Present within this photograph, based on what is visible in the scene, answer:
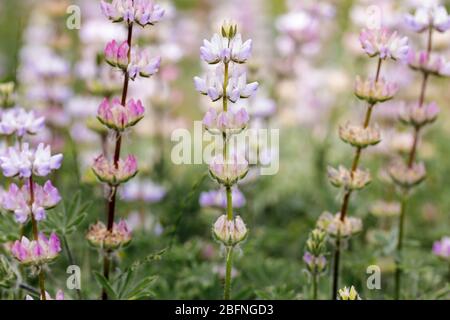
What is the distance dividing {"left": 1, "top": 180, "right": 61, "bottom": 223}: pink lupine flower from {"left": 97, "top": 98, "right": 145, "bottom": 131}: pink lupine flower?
0.19m

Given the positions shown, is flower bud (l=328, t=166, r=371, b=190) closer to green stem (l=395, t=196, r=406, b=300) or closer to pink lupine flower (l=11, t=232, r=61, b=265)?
green stem (l=395, t=196, r=406, b=300)

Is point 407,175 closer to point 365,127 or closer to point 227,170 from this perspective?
point 365,127

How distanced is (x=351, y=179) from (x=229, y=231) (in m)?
0.39

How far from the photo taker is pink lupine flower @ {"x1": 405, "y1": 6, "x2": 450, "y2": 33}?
6.81 ft

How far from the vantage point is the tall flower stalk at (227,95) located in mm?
1658

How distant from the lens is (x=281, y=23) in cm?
347

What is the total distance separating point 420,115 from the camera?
217 cm

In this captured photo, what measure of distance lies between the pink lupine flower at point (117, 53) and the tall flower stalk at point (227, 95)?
0.53 feet

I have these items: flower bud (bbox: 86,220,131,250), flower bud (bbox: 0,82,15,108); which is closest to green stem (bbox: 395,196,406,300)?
flower bud (bbox: 86,220,131,250)

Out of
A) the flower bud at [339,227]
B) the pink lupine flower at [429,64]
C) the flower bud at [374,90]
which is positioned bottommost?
the flower bud at [339,227]

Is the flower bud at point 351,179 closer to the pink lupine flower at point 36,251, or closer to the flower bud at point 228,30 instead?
the flower bud at point 228,30

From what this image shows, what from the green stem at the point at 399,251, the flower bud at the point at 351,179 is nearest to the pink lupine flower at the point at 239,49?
the flower bud at the point at 351,179

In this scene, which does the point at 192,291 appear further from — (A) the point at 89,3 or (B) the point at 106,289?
(A) the point at 89,3

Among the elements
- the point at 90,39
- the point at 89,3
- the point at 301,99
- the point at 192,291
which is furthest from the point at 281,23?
the point at 89,3
